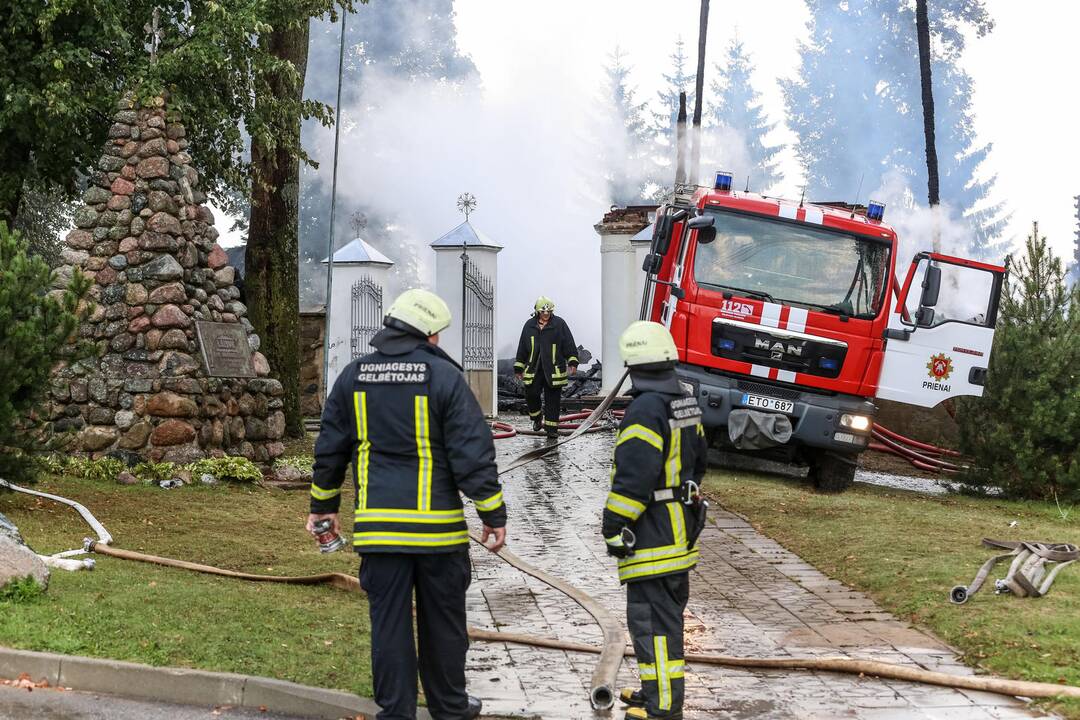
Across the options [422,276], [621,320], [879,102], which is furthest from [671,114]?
[621,320]

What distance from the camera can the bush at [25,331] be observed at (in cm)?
983

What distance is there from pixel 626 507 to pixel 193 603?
120 inches

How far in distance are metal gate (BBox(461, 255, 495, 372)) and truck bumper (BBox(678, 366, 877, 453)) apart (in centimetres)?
968

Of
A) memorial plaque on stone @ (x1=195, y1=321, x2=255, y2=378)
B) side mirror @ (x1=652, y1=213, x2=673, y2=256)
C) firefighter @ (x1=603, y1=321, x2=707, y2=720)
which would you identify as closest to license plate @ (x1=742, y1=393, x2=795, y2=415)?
side mirror @ (x1=652, y1=213, x2=673, y2=256)

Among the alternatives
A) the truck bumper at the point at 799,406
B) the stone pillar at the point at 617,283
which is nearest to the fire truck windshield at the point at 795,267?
the truck bumper at the point at 799,406

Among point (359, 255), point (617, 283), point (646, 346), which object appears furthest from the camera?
point (617, 283)

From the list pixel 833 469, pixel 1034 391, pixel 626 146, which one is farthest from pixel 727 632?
pixel 626 146

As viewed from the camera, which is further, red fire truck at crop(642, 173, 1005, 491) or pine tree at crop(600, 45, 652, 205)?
pine tree at crop(600, 45, 652, 205)

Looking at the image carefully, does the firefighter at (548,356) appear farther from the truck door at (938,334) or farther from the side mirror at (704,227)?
the truck door at (938,334)

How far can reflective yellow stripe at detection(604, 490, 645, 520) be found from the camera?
5.70 m

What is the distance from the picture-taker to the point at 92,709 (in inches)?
232

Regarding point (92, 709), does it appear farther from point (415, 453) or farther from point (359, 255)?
point (359, 255)

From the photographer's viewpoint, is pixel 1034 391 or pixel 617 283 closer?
pixel 1034 391

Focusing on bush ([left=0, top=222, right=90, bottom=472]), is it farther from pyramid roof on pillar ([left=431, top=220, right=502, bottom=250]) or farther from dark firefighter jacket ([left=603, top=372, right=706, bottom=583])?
pyramid roof on pillar ([left=431, top=220, right=502, bottom=250])
